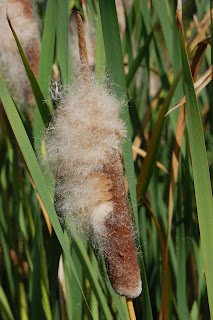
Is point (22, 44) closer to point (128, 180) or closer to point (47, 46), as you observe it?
point (47, 46)

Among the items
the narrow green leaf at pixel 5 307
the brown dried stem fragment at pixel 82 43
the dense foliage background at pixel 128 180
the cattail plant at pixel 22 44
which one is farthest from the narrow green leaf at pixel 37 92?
the narrow green leaf at pixel 5 307

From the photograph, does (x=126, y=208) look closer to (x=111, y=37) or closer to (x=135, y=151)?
(x=111, y=37)

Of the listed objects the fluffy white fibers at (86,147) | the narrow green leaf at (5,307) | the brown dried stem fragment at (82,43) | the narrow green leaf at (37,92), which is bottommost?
the narrow green leaf at (5,307)

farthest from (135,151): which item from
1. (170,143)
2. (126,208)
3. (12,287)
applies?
(12,287)

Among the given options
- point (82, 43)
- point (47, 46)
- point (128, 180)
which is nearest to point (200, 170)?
point (128, 180)

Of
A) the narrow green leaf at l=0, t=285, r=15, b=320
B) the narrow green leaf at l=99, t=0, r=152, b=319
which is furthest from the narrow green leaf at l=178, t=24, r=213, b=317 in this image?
the narrow green leaf at l=0, t=285, r=15, b=320

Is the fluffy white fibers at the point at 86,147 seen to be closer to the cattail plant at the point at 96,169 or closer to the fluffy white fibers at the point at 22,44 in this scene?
the cattail plant at the point at 96,169

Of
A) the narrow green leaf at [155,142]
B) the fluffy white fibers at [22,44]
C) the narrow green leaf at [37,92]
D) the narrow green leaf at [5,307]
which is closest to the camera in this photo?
the narrow green leaf at [37,92]

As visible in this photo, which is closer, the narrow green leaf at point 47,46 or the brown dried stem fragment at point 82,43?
the brown dried stem fragment at point 82,43
